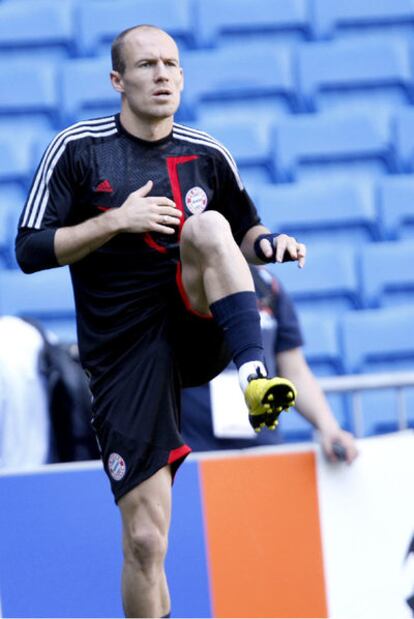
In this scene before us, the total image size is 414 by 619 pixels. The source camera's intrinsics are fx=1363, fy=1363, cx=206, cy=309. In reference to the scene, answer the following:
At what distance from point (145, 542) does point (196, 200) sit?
3.23ft

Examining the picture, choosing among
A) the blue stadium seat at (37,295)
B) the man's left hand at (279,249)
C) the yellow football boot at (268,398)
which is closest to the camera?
the yellow football boot at (268,398)

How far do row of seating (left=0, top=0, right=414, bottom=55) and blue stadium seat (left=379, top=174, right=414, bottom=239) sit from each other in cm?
80

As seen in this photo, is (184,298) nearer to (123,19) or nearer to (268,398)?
(268,398)

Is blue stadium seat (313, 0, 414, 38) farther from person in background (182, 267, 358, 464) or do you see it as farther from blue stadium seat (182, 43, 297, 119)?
person in background (182, 267, 358, 464)

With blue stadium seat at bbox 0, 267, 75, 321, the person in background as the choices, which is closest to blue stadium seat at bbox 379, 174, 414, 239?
blue stadium seat at bbox 0, 267, 75, 321

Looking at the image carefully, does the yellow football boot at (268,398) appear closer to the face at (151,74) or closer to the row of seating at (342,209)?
the face at (151,74)

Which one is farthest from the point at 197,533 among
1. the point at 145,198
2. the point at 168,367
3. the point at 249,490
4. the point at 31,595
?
the point at 145,198

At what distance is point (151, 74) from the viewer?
3875mm

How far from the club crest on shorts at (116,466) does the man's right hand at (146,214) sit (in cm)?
69

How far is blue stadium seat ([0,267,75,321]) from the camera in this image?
621 centimetres

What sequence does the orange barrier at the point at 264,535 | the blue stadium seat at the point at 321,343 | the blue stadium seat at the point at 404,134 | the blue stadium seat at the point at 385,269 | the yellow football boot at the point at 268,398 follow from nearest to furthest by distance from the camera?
the yellow football boot at the point at 268,398 < the orange barrier at the point at 264,535 < the blue stadium seat at the point at 321,343 < the blue stadium seat at the point at 385,269 < the blue stadium seat at the point at 404,134

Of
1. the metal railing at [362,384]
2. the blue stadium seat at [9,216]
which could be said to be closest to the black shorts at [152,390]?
the metal railing at [362,384]

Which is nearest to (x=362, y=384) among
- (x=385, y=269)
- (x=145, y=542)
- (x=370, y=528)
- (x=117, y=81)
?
(x=370, y=528)

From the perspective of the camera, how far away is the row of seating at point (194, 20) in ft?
21.2
